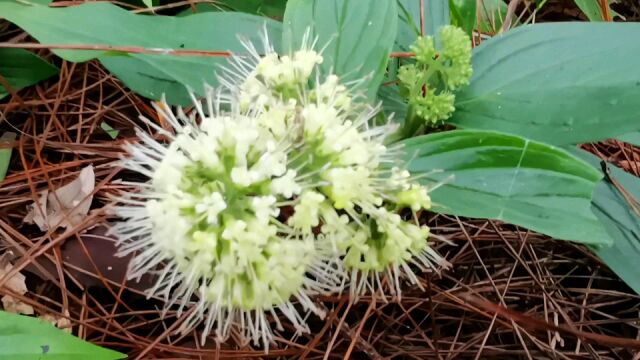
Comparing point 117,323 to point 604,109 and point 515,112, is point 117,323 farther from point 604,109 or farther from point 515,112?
point 604,109

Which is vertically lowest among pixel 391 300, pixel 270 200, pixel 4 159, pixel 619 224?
pixel 391 300

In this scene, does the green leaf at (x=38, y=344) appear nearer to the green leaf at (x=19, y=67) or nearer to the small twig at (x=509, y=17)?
the green leaf at (x=19, y=67)

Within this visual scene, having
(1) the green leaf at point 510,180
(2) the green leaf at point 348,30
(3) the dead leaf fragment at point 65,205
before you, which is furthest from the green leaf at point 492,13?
(3) the dead leaf fragment at point 65,205

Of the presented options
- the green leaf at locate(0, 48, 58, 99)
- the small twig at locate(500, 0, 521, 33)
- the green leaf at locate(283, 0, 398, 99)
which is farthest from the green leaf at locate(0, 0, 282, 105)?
the small twig at locate(500, 0, 521, 33)

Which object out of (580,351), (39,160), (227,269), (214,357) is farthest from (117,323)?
(580,351)

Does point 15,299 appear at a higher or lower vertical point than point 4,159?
lower

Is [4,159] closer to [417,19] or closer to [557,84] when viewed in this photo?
[417,19]

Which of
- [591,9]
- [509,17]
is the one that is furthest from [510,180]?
[591,9]
